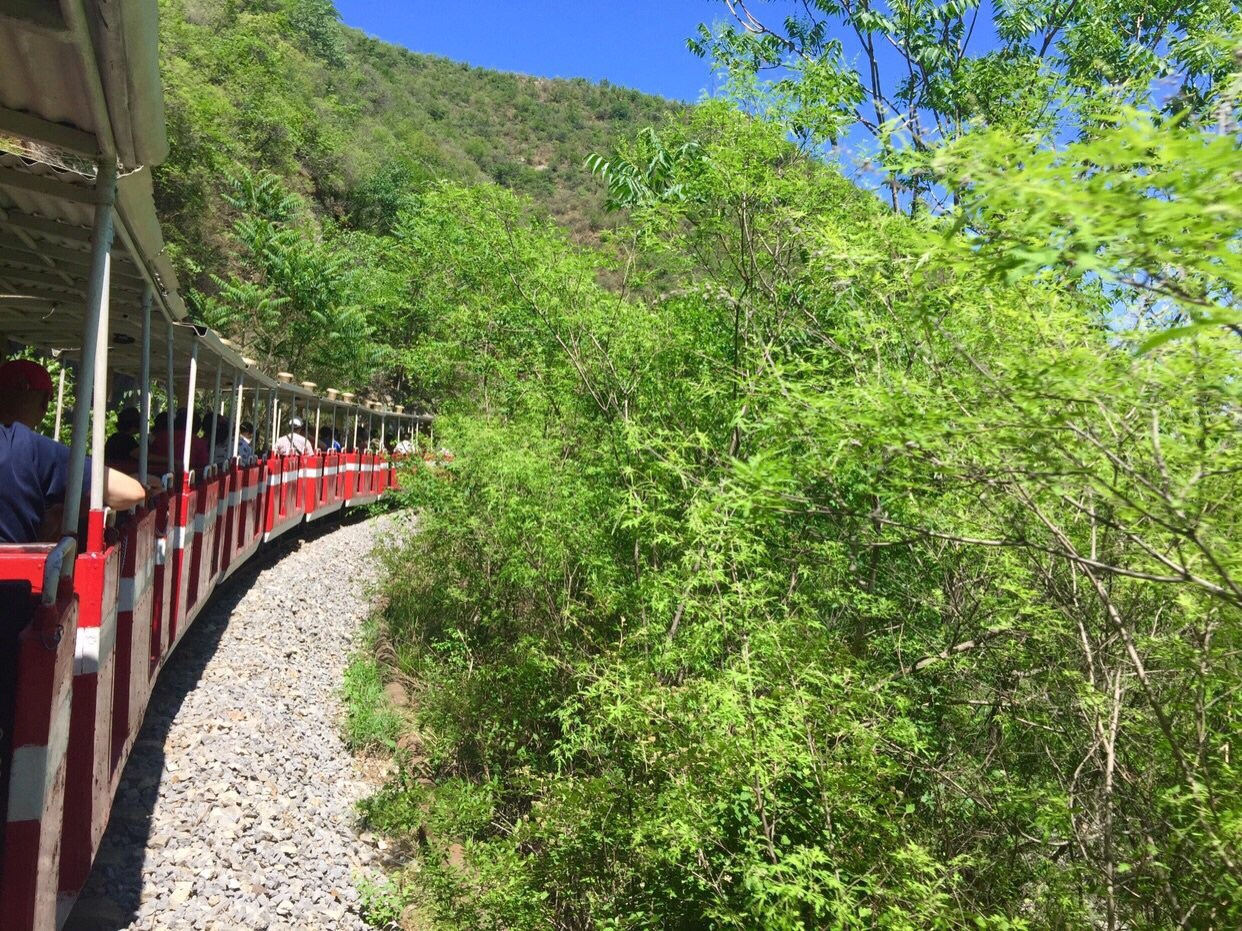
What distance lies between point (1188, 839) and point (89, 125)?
13.5 feet

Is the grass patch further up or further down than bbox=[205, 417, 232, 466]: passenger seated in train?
further down

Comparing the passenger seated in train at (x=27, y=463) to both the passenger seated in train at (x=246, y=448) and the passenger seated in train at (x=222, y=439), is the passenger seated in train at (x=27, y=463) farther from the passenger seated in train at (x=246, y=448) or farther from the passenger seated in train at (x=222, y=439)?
the passenger seated in train at (x=246, y=448)

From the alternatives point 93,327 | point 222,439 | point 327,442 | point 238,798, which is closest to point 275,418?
point 222,439

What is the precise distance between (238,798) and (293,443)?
339 inches

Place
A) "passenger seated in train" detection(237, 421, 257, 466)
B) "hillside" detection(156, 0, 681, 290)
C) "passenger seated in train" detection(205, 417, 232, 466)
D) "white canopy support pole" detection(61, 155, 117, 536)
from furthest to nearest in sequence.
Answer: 1. "hillside" detection(156, 0, 681, 290)
2. "passenger seated in train" detection(237, 421, 257, 466)
3. "passenger seated in train" detection(205, 417, 232, 466)
4. "white canopy support pole" detection(61, 155, 117, 536)

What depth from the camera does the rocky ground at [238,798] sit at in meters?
4.45

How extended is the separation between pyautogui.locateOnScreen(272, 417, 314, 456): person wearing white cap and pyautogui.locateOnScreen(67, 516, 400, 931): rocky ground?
3.66 metres

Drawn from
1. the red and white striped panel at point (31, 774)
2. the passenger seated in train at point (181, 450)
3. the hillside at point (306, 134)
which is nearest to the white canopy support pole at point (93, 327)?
the red and white striped panel at point (31, 774)

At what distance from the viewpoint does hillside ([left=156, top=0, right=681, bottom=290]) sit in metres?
26.6

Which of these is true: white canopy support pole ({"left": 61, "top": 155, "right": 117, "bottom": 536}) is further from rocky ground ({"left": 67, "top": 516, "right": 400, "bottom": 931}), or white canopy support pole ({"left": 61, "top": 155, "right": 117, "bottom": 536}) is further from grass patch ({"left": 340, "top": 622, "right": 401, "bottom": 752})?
grass patch ({"left": 340, "top": 622, "right": 401, "bottom": 752})

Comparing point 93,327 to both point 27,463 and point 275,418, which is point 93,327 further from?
point 275,418

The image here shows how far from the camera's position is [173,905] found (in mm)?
4324

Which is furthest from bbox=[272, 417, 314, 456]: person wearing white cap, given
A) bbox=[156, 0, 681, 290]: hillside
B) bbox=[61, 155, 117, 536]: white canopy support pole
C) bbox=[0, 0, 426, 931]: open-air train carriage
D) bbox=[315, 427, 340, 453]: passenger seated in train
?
bbox=[61, 155, 117, 536]: white canopy support pole

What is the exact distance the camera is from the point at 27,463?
2973 mm
